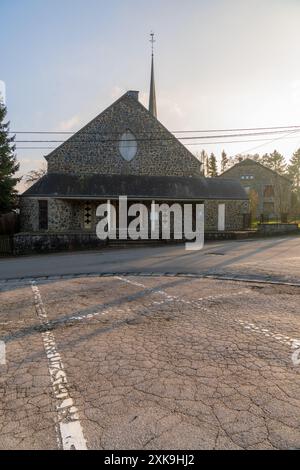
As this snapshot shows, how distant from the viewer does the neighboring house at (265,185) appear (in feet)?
140

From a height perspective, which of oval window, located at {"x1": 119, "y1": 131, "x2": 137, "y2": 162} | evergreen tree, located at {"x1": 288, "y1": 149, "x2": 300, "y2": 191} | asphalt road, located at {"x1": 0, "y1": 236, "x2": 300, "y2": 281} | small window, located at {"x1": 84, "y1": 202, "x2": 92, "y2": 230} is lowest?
asphalt road, located at {"x1": 0, "y1": 236, "x2": 300, "y2": 281}

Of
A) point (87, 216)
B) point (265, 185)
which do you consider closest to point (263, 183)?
point (265, 185)

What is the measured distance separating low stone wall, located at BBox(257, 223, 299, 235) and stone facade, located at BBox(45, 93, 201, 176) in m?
7.59

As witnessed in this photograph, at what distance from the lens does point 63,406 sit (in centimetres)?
311

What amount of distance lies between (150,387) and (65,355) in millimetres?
1488

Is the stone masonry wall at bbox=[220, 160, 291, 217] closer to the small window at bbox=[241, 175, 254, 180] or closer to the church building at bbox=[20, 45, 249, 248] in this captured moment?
the small window at bbox=[241, 175, 254, 180]

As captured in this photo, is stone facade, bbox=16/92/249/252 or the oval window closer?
stone facade, bbox=16/92/249/252

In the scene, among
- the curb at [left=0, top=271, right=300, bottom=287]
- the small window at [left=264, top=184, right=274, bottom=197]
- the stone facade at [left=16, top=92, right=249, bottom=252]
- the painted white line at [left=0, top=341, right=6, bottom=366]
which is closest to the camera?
the painted white line at [left=0, top=341, right=6, bottom=366]

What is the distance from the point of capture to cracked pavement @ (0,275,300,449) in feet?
8.77

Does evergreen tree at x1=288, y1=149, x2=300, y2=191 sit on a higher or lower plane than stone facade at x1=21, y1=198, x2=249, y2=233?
higher

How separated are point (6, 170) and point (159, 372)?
22.3 metres

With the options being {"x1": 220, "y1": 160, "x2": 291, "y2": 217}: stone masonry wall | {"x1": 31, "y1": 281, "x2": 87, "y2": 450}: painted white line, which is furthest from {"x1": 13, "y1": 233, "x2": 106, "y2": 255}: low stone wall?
{"x1": 220, "y1": 160, "x2": 291, "y2": 217}: stone masonry wall

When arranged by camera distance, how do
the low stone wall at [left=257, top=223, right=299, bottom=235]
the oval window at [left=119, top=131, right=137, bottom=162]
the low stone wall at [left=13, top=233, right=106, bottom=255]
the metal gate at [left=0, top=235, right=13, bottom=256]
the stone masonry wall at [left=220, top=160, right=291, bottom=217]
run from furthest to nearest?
the stone masonry wall at [left=220, top=160, right=291, bottom=217]
the oval window at [left=119, top=131, right=137, bottom=162]
the low stone wall at [left=257, top=223, right=299, bottom=235]
the metal gate at [left=0, top=235, right=13, bottom=256]
the low stone wall at [left=13, top=233, right=106, bottom=255]

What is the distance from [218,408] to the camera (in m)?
3.01
